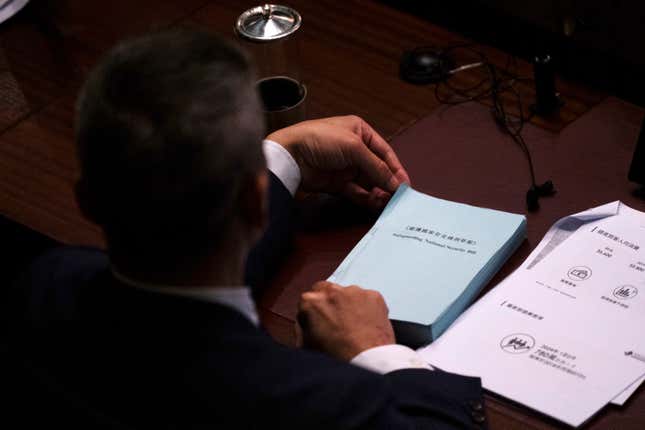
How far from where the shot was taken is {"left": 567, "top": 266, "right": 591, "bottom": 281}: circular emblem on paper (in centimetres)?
126

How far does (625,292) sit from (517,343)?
16 cm

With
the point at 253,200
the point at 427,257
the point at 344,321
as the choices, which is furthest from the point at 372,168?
the point at 253,200

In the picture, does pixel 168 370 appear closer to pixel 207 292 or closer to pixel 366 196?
pixel 207 292

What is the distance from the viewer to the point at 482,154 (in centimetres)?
150

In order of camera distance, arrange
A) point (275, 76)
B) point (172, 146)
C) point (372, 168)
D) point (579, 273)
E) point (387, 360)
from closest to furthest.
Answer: point (172, 146) → point (387, 360) → point (579, 273) → point (372, 168) → point (275, 76)

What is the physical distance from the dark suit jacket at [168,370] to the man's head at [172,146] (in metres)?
0.06

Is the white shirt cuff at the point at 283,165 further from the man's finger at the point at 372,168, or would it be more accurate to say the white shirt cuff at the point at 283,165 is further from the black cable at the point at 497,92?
the black cable at the point at 497,92

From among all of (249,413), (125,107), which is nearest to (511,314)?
(249,413)

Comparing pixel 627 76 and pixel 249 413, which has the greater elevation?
pixel 249 413

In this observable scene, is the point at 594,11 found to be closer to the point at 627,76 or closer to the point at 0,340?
the point at 627,76

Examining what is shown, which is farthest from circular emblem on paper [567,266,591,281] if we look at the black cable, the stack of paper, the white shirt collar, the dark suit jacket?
the white shirt collar

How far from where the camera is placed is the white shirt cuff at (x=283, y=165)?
1402mm

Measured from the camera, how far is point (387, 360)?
3.74ft

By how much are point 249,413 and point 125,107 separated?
296 mm
